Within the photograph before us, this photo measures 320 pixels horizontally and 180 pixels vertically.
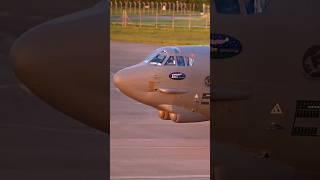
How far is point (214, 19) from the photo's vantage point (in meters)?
4.48

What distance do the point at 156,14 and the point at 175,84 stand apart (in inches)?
30.8

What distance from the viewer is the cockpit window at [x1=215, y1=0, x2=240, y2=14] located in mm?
4512

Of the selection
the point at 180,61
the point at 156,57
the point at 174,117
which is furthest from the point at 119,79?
the point at 180,61

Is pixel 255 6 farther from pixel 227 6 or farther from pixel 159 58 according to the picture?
pixel 159 58

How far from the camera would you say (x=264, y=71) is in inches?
181

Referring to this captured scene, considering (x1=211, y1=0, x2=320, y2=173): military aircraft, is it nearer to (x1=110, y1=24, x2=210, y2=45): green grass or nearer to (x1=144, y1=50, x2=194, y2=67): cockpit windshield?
(x1=110, y1=24, x2=210, y2=45): green grass

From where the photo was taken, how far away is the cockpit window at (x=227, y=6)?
4.51 m

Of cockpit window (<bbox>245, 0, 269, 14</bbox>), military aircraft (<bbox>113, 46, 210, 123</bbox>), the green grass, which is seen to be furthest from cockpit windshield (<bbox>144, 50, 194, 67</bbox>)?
cockpit window (<bbox>245, 0, 269, 14</bbox>)
